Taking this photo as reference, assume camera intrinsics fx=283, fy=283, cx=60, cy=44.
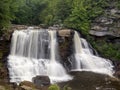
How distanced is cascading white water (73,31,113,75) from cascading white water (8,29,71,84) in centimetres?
262

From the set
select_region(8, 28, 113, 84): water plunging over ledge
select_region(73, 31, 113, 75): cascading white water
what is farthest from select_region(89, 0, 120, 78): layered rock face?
select_region(8, 28, 113, 84): water plunging over ledge

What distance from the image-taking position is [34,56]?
32188 mm

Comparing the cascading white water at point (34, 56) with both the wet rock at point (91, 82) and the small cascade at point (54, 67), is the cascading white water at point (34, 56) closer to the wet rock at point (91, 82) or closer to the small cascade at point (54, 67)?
the small cascade at point (54, 67)

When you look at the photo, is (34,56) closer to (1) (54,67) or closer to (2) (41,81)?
(1) (54,67)

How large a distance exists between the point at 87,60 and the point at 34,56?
20.6ft

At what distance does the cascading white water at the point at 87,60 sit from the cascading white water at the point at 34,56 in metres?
2.62

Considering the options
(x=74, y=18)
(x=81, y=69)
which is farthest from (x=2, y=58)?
(x=74, y=18)

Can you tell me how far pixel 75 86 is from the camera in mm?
25625

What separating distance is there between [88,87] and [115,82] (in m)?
3.41

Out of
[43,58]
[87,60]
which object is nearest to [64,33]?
[43,58]

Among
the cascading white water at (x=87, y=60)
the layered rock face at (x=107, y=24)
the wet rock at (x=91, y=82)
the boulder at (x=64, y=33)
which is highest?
the layered rock face at (x=107, y=24)

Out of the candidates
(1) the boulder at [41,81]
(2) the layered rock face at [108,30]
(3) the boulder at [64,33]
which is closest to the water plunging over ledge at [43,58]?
(3) the boulder at [64,33]

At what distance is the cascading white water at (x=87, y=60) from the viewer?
3222cm

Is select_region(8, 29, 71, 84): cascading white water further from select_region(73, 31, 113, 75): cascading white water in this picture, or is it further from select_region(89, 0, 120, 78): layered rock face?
select_region(89, 0, 120, 78): layered rock face
